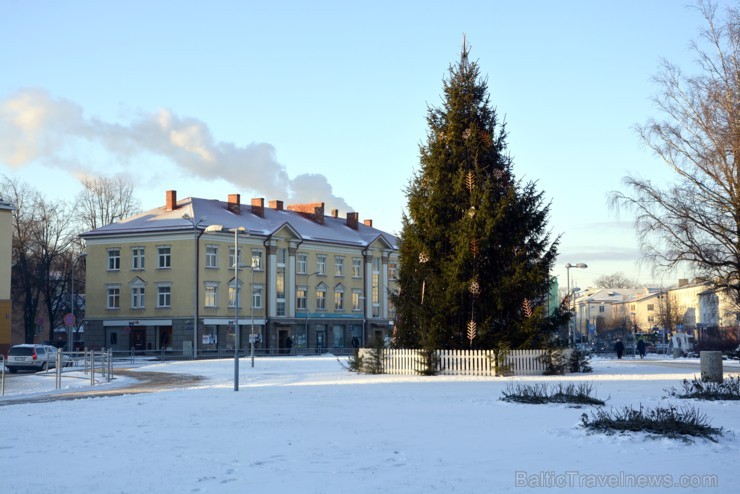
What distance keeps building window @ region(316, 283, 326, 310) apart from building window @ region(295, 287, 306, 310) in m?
1.87

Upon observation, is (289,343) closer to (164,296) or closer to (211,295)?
(211,295)

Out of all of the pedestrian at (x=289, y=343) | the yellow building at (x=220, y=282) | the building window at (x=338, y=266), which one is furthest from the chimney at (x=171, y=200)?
the building window at (x=338, y=266)

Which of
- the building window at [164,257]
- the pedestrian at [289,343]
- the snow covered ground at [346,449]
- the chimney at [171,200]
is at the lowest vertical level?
the snow covered ground at [346,449]

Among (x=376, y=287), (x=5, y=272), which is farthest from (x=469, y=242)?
(x=376, y=287)

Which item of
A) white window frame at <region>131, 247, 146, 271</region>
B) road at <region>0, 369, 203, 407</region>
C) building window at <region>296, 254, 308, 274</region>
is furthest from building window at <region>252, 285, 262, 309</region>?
road at <region>0, 369, 203, 407</region>

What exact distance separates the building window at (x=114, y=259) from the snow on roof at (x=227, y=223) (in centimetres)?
161

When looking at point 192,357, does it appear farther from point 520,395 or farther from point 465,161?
point 520,395

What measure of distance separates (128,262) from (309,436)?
207 ft

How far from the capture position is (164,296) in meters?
72.2

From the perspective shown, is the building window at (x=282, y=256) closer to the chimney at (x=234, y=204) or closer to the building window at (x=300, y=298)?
the building window at (x=300, y=298)

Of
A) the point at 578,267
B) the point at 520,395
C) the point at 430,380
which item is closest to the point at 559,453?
the point at 520,395

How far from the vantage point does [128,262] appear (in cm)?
7419

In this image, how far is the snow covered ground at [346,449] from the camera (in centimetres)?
1012

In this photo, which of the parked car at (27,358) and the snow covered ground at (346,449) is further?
the parked car at (27,358)
